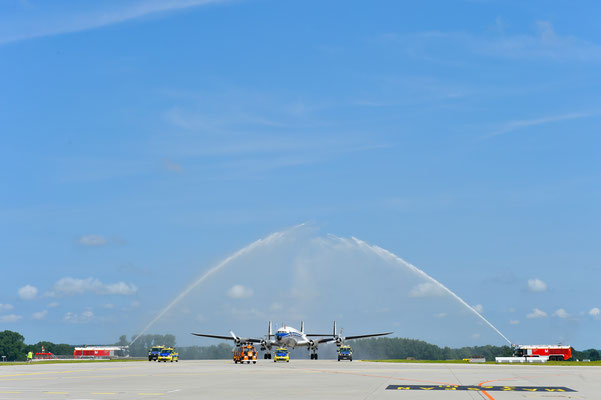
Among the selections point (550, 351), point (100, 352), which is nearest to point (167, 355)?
point (100, 352)

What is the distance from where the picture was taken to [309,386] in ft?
142

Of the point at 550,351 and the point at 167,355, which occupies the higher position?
the point at 550,351

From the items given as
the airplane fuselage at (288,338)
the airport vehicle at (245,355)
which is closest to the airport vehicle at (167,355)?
the airport vehicle at (245,355)

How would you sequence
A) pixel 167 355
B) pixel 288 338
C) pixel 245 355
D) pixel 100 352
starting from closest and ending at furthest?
pixel 245 355
pixel 167 355
pixel 288 338
pixel 100 352

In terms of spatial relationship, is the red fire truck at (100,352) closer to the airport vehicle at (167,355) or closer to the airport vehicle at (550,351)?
the airport vehicle at (167,355)

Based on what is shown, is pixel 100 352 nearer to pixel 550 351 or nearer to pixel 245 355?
pixel 245 355

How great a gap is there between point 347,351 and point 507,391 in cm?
8165

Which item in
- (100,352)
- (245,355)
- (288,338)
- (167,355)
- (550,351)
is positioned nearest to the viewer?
(245,355)

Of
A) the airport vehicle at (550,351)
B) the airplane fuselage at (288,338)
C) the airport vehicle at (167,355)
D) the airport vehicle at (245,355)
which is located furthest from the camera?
the airport vehicle at (550,351)

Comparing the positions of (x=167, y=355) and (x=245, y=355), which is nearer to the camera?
(x=245, y=355)

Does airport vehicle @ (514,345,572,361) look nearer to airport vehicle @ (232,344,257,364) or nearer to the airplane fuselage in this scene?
the airplane fuselage

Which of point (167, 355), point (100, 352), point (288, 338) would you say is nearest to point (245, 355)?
point (167, 355)

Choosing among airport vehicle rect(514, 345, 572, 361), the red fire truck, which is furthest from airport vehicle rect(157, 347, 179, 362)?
airport vehicle rect(514, 345, 572, 361)

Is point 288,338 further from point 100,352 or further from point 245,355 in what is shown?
point 100,352
